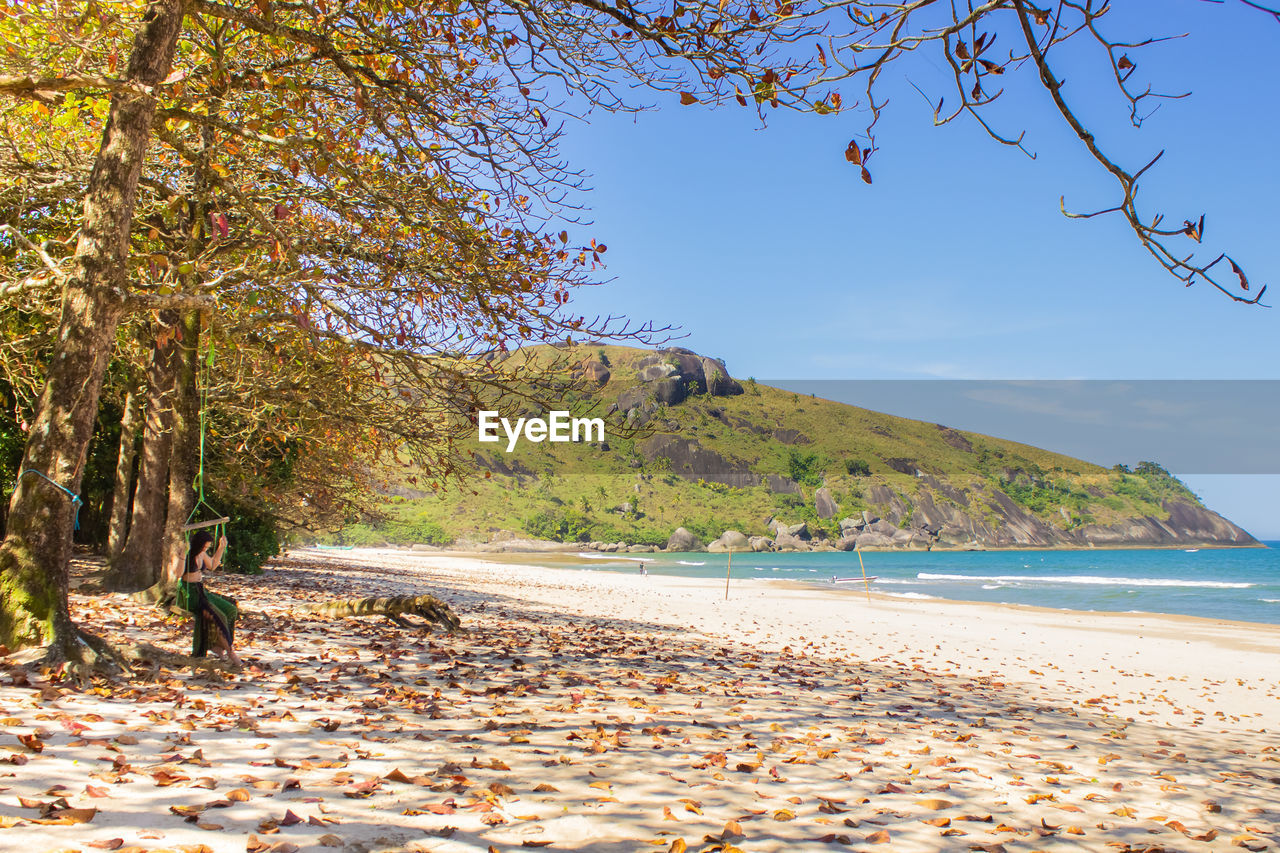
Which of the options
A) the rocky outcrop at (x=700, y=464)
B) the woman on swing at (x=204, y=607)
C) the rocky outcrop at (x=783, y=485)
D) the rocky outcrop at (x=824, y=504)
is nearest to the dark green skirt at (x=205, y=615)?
the woman on swing at (x=204, y=607)

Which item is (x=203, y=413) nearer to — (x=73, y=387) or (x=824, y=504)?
(x=73, y=387)

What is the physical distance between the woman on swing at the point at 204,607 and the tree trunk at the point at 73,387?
91cm

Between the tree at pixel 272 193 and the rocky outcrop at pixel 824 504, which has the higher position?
the tree at pixel 272 193

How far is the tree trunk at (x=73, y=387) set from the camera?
6523 mm

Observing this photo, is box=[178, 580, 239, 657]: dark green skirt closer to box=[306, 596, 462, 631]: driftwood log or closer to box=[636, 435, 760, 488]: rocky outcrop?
box=[306, 596, 462, 631]: driftwood log

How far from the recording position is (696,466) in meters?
144

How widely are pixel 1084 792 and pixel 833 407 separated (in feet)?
517

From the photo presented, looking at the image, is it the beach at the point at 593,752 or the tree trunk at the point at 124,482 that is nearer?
the beach at the point at 593,752

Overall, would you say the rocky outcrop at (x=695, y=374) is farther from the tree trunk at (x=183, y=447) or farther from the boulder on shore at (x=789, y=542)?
the tree trunk at (x=183, y=447)

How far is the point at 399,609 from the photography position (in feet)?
38.4

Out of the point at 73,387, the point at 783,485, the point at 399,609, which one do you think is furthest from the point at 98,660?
the point at 783,485

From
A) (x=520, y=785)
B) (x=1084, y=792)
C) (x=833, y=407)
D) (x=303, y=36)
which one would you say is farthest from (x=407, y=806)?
(x=833, y=407)

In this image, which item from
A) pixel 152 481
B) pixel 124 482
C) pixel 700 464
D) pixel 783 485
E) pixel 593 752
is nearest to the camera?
pixel 593 752

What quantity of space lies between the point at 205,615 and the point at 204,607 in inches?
4.0
